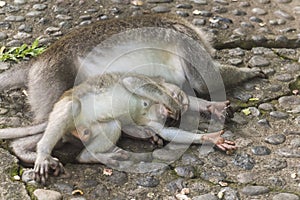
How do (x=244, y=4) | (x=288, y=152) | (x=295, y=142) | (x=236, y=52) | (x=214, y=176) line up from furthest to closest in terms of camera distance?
1. (x=244, y=4)
2. (x=236, y=52)
3. (x=295, y=142)
4. (x=288, y=152)
5. (x=214, y=176)

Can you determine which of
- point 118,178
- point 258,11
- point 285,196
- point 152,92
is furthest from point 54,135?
point 258,11

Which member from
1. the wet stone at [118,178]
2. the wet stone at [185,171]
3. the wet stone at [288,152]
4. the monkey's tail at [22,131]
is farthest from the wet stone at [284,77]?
the monkey's tail at [22,131]

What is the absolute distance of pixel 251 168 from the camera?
4.35m

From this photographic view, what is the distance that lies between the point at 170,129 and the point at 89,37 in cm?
105

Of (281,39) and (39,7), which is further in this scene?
(39,7)

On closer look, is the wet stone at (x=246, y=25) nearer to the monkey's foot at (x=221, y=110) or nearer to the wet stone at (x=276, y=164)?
the monkey's foot at (x=221, y=110)

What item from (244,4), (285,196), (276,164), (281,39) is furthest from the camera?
(244,4)

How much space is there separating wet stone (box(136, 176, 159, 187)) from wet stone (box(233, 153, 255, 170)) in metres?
0.58

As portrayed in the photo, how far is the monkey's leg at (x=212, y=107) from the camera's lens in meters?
4.85

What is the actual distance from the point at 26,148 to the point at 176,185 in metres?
1.08

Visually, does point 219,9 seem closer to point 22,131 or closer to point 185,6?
point 185,6

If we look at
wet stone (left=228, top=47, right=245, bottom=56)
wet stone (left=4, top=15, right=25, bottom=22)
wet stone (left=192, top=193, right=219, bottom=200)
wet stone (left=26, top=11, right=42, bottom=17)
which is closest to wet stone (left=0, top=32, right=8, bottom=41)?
wet stone (left=4, top=15, right=25, bottom=22)

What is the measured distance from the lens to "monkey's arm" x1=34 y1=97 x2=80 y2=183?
13.7 ft

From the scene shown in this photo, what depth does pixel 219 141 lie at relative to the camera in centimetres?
450
